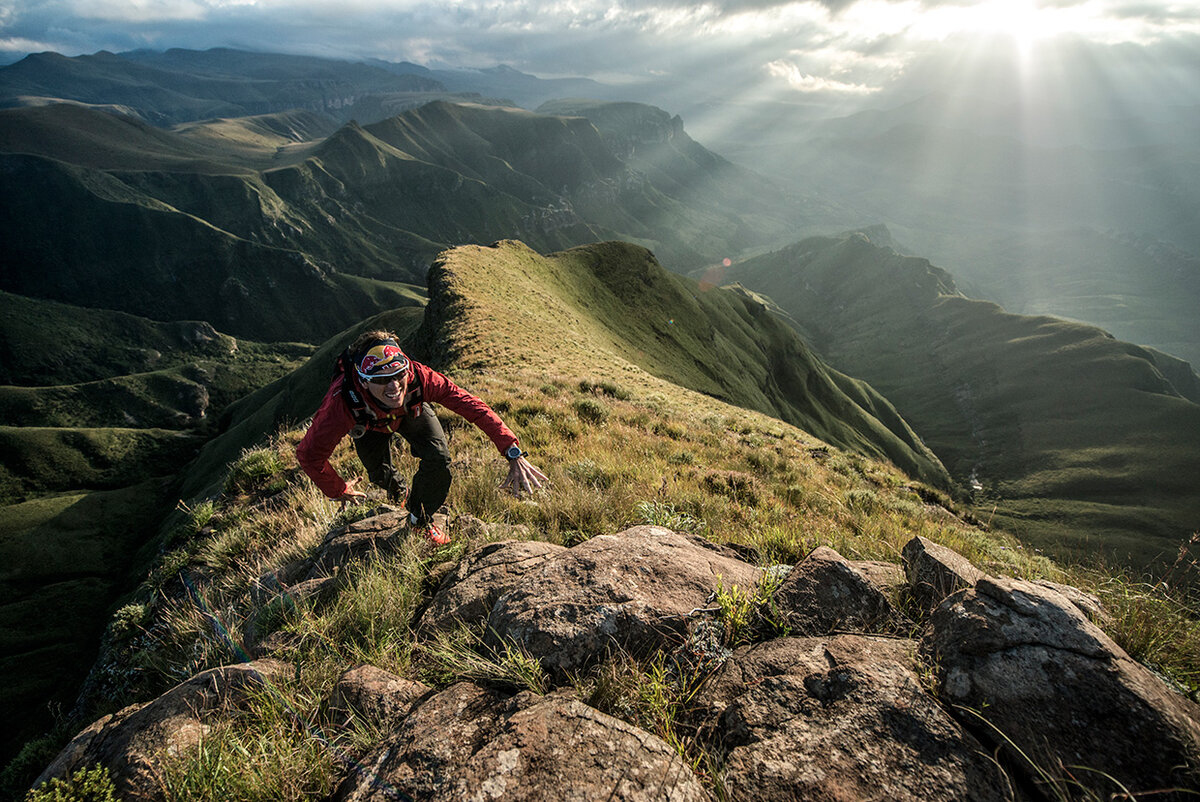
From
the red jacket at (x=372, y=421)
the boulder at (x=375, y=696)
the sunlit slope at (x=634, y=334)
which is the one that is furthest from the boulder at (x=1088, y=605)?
the sunlit slope at (x=634, y=334)

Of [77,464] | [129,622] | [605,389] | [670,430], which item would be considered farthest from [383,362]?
[77,464]

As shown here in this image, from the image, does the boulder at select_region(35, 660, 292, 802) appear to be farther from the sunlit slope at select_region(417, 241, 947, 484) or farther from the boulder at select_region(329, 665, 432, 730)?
the sunlit slope at select_region(417, 241, 947, 484)

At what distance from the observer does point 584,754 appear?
251 centimetres

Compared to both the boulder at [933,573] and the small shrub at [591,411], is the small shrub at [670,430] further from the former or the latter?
the boulder at [933,573]

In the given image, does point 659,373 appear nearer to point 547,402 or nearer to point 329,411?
point 547,402

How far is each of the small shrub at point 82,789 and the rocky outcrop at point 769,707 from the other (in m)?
0.10

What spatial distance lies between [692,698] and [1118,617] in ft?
10.4

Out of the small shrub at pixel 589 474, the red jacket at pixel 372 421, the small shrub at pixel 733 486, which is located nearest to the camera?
the red jacket at pixel 372 421

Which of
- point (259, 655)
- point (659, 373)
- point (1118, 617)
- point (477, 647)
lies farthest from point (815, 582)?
point (659, 373)

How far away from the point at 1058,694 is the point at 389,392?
5853 millimetres

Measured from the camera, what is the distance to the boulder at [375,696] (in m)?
3.01

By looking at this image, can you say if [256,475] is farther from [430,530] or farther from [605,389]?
[605,389]

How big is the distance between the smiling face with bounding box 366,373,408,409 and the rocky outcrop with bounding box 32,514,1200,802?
2495 mm

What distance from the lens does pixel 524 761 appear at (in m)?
2.50
